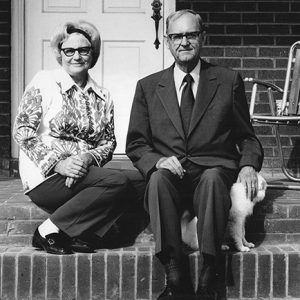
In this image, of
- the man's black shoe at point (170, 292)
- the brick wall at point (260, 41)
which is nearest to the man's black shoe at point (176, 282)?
the man's black shoe at point (170, 292)

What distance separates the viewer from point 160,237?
318cm

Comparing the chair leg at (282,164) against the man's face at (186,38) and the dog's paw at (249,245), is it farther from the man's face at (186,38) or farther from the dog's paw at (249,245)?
the man's face at (186,38)

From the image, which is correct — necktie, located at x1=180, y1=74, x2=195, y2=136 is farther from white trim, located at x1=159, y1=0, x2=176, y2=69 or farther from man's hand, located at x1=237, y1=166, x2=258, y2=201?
white trim, located at x1=159, y1=0, x2=176, y2=69

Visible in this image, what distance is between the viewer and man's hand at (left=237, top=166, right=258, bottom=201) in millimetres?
3469

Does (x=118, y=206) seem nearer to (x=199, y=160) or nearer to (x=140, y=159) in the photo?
(x=140, y=159)

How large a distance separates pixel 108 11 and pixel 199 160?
242 cm

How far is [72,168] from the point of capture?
3436 mm

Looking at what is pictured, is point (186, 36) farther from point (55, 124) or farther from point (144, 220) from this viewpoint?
point (144, 220)

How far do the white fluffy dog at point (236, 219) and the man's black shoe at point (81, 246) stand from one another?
0.52 meters

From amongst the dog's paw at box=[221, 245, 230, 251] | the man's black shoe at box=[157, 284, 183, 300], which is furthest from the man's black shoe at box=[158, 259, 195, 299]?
the dog's paw at box=[221, 245, 230, 251]

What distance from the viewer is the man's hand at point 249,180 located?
3.47 m

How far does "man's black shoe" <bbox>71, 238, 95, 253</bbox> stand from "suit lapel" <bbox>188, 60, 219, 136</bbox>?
0.85 meters

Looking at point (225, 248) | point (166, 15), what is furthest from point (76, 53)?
point (166, 15)

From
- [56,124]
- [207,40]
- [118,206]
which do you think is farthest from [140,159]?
[207,40]
